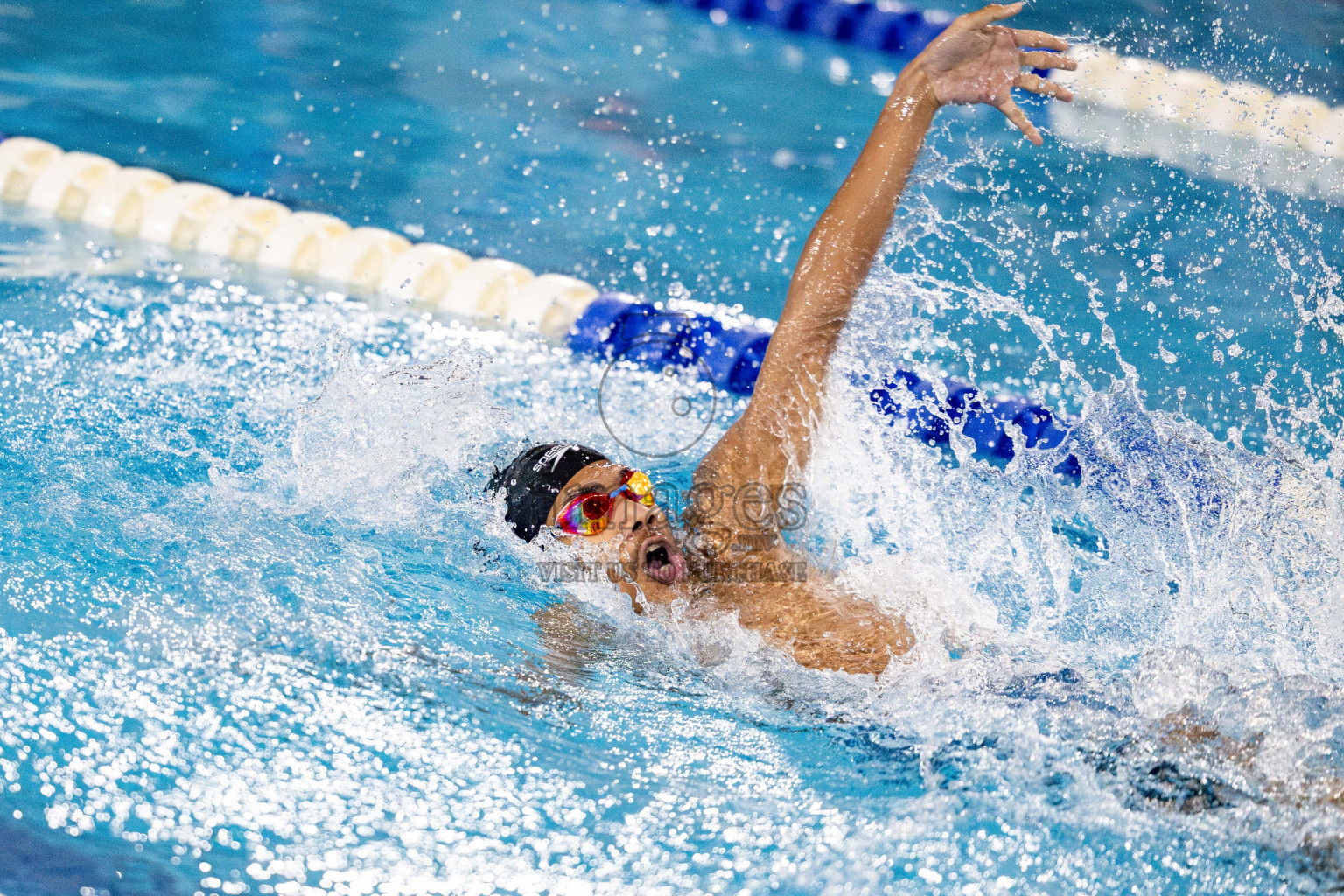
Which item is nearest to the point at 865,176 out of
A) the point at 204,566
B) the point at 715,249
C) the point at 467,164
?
the point at 204,566

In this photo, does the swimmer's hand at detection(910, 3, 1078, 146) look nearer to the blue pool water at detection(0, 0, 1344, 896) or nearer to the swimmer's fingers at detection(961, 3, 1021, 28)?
the swimmer's fingers at detection(961, 3, 1021, 28)

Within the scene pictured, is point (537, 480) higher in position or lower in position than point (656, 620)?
higher

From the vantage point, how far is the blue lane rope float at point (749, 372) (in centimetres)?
311

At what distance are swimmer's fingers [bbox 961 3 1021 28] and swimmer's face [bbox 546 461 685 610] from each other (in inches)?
41.5

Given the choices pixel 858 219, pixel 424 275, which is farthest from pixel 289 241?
pixel 858 219

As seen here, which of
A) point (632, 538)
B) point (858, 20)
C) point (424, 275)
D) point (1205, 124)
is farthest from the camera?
point (858, 20)

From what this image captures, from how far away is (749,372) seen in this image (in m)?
3.47

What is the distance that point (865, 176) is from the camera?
205 cm

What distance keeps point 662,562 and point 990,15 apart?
46.1 inches

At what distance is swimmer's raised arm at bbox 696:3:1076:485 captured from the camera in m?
2.00

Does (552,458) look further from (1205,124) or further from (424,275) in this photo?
(1205,124)

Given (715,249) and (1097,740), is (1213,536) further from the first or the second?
(715,249)

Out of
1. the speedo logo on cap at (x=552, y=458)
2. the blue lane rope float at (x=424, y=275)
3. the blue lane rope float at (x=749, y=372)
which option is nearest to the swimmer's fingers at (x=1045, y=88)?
the blue lane rope float at (x=749, y=372)

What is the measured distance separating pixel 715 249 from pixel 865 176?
7.60 feet
